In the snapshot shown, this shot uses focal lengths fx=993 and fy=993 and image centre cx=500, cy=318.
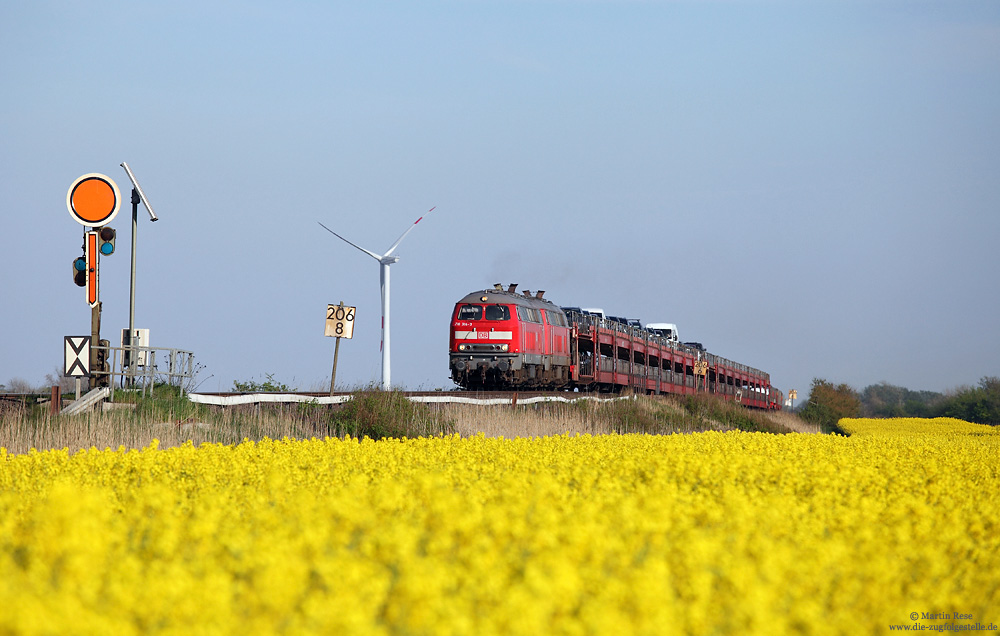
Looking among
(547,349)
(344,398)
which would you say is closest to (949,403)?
(547,349)

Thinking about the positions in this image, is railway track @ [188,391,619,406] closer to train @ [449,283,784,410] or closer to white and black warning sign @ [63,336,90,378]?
white and black warning sign @ [63,336,90,378]

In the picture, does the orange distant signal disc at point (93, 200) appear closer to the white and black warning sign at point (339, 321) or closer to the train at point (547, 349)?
the white and black warning sign at point (339, 321)

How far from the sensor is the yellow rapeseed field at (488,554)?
4.34 m

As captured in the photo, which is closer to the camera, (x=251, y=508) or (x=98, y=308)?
(x=251, y=508)

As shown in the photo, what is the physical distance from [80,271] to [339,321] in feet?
21.5

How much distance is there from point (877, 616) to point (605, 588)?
1.77 meters

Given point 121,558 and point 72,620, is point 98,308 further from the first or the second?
point 72,620

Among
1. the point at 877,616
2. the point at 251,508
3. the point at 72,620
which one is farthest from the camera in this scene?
the point at 251,508

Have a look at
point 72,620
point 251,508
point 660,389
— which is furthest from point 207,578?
point 660,389

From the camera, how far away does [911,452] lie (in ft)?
53.9

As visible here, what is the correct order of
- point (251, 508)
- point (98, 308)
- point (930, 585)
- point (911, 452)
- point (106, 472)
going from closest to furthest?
1. point (930, 585)
2. point (251, 508)
3. point (106, 472)
4. point (911, 452)
5. point (98, 308)

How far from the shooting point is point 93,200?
18.8 m

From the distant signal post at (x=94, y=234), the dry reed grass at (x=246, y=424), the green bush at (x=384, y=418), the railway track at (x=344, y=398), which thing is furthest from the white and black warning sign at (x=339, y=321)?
the distant signal post at (x=94, y=234)

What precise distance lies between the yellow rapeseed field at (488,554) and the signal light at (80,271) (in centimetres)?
839
